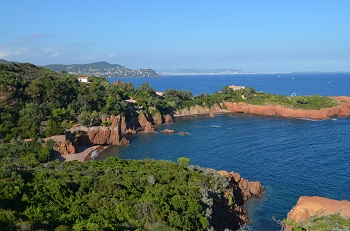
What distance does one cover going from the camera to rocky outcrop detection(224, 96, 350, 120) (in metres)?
88.9

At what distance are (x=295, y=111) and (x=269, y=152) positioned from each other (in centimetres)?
4166

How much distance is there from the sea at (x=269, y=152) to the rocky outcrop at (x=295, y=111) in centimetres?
459

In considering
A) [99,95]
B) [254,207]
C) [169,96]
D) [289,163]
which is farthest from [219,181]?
[169,96]

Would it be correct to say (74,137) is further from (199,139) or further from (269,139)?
(269,139)

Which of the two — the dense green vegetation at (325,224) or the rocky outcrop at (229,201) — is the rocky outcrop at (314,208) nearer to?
the rocky outcrop at (229,201)

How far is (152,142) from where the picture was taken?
63.5 meters

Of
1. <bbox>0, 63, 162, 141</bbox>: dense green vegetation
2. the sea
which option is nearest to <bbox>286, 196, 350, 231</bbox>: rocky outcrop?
the sea

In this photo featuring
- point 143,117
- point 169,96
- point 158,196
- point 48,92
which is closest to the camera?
point 158,196

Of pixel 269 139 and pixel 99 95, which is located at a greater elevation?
pixel 99 95

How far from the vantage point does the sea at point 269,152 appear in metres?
36.7

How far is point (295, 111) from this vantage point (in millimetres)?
91125

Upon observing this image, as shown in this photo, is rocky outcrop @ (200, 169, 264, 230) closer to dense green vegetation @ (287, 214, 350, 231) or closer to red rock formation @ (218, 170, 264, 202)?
red rock formation @ (218, 170, 264, 202)

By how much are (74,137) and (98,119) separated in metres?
11.6

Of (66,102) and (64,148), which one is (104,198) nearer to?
(64,148)
